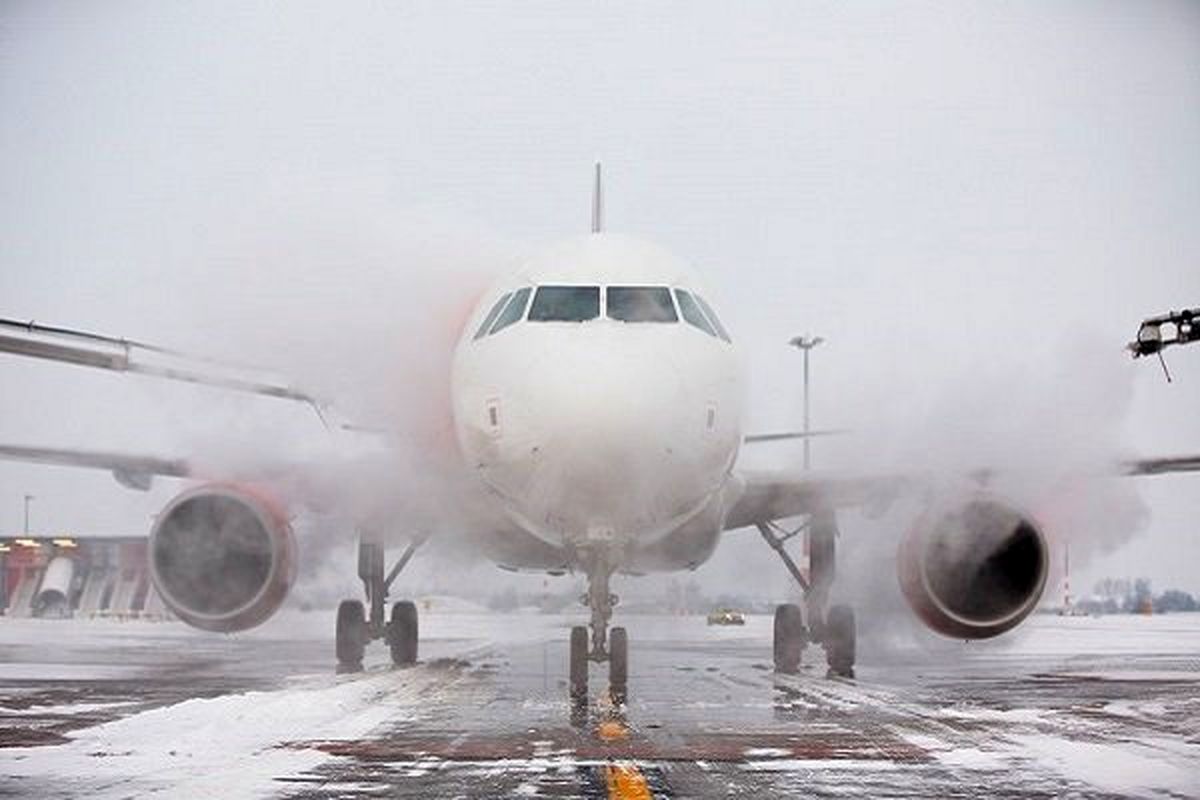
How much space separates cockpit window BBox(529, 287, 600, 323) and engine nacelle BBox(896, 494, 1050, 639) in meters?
5.17

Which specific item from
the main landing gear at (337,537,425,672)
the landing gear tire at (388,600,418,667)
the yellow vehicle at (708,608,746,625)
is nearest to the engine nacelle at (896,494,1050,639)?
the main landing gear at (337,537,425,672)

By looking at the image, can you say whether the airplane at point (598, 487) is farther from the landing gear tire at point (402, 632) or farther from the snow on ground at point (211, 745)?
the snow on ground at point (211, 745)

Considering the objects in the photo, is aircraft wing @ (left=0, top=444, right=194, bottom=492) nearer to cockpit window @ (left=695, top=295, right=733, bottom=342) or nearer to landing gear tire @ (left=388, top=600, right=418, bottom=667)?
landing gear tire @ (left=388, top=600, right=418, bottom=667)

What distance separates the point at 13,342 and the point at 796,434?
10.0 metres

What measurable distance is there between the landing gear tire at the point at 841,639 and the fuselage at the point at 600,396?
547cm

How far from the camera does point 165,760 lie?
9.45m

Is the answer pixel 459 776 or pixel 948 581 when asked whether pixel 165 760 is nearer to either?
pixel 459 776

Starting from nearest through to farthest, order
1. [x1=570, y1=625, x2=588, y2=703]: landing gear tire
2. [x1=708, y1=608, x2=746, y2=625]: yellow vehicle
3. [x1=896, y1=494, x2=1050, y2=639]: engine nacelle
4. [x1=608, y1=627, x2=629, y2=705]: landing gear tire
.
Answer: [x1=570, y1=625, x2=588, y2=703]: landing gear tire
[x1=608, y1=627, x2=629, y2=705]: landing gear tire
[x1=896, y1=494, x2=1050, y2=639]: engine nacelle
[x1=708, y1=608, x2=746, y2=625]: yellow vehicle

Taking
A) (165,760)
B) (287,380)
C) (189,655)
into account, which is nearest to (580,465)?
(165,760)

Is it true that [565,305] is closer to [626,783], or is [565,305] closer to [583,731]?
[583,731]

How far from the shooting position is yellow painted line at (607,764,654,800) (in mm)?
7852

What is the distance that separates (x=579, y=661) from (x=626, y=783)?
7319 mm

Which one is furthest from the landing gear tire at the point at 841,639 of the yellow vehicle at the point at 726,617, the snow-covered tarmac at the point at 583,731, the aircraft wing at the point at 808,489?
the yellow vehicle at the point at 726,617

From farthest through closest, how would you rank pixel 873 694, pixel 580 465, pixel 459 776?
1. pixel 873 694
2. pixel 580 465
3. pixel 459 776
